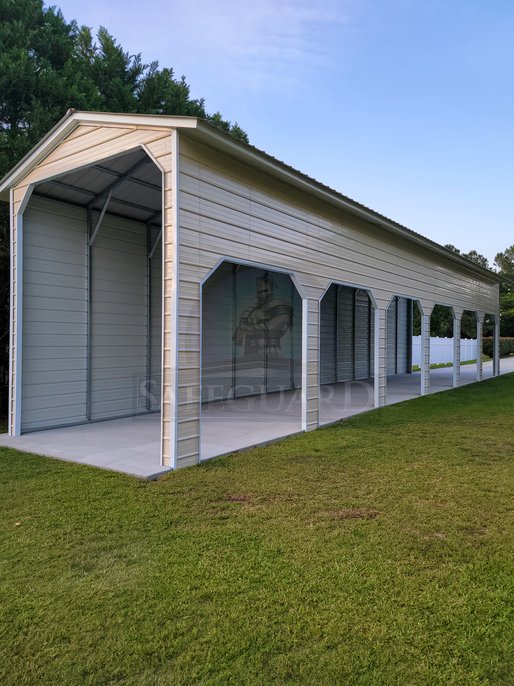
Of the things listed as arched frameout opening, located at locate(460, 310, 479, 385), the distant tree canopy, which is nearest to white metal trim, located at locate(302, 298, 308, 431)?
the distant tree canopy

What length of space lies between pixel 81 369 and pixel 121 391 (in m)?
0.92

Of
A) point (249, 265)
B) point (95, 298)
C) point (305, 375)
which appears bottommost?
point (305, 375)

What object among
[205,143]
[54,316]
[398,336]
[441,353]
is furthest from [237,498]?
[441,353]

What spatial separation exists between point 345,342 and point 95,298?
8956mm

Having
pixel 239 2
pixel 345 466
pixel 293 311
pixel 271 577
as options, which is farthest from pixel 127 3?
pixel 271 577

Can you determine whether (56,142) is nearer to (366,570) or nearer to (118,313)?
(118,313)

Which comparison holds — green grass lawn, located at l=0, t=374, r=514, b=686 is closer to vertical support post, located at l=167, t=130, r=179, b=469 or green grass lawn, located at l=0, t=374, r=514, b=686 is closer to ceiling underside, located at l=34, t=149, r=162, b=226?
vertical support post, located at l=167, t=130, r=179, b=469

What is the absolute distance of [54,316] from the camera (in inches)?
275

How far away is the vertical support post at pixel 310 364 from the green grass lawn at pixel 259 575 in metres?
1.96

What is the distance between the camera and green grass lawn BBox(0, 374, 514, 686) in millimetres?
2014

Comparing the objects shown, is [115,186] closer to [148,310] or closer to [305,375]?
[148,310]

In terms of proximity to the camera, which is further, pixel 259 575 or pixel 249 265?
pixel 249 265

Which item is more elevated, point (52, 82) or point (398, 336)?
point (52, 82)

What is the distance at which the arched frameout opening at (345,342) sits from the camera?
1354 cm
